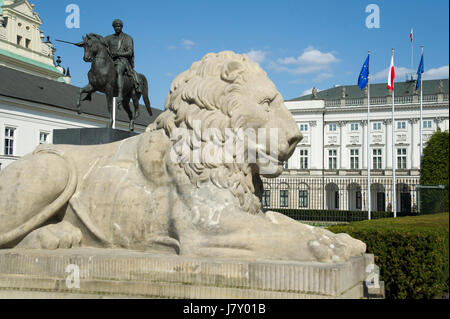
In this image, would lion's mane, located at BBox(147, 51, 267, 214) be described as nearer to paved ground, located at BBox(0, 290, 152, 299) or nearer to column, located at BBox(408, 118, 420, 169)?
paved ground, located at BBox(0, 290, 152, 299)

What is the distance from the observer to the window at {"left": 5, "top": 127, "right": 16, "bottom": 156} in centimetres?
3014

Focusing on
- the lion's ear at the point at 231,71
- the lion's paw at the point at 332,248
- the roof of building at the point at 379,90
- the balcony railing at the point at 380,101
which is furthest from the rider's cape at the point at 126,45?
the roof of building at the point at 379,90

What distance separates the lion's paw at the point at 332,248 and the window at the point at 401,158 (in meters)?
49.9

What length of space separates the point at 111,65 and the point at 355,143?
45.1m

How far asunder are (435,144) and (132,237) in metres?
25.7

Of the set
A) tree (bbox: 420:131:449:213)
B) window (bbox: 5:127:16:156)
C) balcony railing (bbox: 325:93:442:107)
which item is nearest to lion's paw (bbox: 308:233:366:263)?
tree (bbox: 420:131:449:213)

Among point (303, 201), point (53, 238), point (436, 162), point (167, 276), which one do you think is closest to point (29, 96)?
point (436, 162)

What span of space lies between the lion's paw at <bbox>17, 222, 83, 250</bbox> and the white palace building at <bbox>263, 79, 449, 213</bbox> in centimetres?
4288

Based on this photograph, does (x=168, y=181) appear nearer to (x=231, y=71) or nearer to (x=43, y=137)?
(x=231, y=71)

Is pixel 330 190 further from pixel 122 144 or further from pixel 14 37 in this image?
pixel 122 144

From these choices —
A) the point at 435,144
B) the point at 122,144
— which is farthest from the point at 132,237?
the point at 435,144

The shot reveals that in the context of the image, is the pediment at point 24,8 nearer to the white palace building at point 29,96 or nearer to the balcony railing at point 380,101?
the white palace building at point 29,96

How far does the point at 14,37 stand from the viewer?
141ft

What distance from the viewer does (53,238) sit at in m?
3.58
